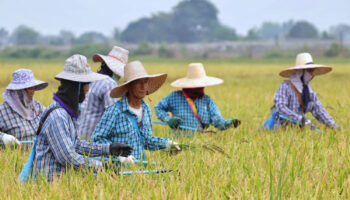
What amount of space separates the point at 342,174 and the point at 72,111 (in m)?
1.72

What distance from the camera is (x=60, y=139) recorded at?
2.92 metres

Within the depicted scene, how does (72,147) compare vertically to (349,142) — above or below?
above

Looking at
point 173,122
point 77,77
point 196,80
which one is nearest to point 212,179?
point 77,77

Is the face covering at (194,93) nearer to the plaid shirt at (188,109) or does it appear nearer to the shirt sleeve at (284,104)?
the plaid shirt at (188,109)

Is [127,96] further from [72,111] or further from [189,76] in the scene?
[189,76]

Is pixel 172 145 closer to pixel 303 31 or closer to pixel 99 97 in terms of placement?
pixel 99 97

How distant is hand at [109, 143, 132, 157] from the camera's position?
3.09m

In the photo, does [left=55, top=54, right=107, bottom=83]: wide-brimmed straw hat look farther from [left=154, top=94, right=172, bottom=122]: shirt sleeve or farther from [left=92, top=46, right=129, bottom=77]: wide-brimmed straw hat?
[left=154, top=94, right=172, bottom=122]: shirt sleeve

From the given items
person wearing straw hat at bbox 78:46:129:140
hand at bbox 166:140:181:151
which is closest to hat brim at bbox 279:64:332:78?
person wearing straw hat at bbox 78:46:129:140

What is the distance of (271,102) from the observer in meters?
9.77

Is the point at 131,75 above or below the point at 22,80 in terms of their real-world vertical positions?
above

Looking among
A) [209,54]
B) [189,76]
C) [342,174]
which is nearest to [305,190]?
[342,174]

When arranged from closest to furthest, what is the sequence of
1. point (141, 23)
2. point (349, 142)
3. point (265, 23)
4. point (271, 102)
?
point (349, 142) → point (271, 102) → point (141, 23) → point (265, 23)

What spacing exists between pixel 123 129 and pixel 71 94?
527 mm
